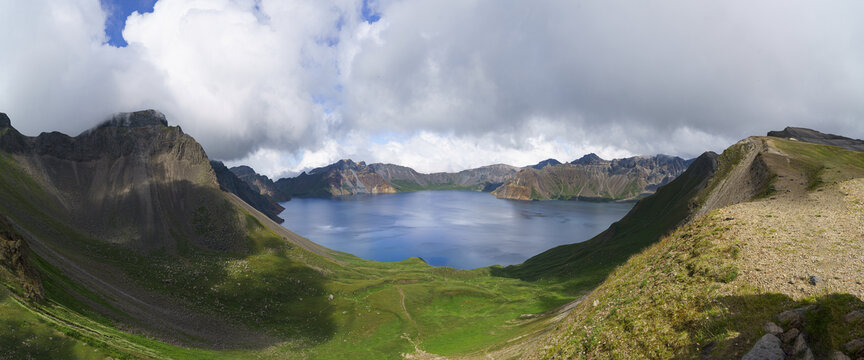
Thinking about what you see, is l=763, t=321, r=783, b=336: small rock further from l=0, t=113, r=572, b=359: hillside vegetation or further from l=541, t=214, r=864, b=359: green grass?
l=0, t=113, r=572, b=359: hillside vegetation

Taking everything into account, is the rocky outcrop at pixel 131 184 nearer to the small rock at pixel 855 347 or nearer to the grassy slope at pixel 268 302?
the grassy slope at pixel 268 302

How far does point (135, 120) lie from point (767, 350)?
222 meters

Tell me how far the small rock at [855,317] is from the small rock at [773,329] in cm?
202

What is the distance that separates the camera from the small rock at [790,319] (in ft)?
46.2

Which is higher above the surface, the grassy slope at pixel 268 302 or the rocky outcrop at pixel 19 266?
the rocky outcrop at pixel 19 266

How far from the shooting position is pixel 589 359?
785 inches

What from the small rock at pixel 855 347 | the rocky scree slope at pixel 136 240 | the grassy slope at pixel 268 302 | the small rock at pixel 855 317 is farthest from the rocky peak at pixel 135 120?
the small rock at pixel 855 317

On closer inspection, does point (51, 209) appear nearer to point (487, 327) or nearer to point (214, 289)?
point (214, 289)

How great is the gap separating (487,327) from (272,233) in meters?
100.0

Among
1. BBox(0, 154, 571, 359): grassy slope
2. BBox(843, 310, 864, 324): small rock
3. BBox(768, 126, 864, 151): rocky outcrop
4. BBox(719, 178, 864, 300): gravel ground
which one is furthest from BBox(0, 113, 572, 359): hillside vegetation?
BBox(768, 126, 864, 151): rocky outcrop

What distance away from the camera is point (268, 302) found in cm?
8669

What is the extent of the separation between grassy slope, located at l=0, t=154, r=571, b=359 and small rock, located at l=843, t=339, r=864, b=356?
4739 cm

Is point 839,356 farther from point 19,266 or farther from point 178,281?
point 178,281

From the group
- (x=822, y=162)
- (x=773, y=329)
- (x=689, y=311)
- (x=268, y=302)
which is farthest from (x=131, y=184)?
(x=822, y=162)
